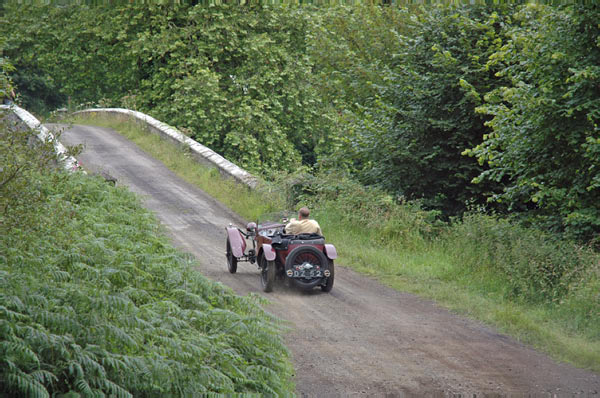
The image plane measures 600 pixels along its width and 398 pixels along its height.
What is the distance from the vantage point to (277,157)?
3058 centimetres

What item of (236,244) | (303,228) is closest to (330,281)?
(303,228)

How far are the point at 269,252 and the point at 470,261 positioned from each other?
418cm

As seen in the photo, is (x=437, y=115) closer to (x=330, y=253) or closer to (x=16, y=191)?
(x=330, y=253)

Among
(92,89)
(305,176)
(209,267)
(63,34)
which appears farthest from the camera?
(92,89)

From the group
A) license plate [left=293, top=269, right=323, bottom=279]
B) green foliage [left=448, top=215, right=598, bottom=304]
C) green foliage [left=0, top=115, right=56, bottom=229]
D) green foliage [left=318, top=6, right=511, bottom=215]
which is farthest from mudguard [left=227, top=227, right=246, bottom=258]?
green foliage [left=318, top=6, right=511, bottom=215]

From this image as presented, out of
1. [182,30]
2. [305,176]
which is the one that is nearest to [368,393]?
[305,176]

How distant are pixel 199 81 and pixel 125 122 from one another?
4.32 metres

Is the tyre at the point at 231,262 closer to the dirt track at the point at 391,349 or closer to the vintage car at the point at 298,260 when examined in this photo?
the dirt track at the point at 391,349

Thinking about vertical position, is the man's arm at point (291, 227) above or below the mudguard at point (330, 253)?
above

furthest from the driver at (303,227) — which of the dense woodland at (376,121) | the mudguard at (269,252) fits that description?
the dense woodland at (376,121)

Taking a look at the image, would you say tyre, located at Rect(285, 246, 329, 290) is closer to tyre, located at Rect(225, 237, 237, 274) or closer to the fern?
tyre, located at Rect(225, 237, 237, 274)

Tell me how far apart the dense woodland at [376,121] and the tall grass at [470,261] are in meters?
0.06

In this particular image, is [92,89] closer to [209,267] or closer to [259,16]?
[259,16]

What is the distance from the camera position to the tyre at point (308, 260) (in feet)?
35.2
